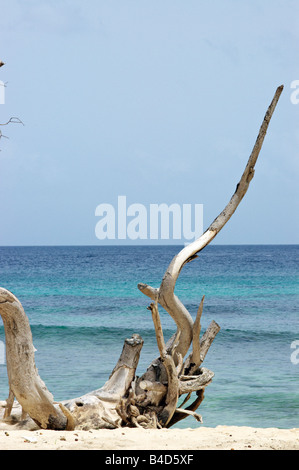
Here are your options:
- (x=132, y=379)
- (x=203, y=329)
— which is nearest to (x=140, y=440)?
(x=132, y=379)

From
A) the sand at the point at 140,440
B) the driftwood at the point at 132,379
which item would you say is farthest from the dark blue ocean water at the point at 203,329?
the sand at the point at 140,440

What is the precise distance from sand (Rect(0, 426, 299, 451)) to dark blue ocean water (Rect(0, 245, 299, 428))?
7.65 feet

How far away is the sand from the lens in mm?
5605

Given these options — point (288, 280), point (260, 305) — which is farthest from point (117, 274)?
point (260, 305)

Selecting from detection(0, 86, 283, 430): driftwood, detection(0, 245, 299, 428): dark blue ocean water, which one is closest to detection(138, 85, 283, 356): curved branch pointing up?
detection(0, 86, 283, 430): driftwood

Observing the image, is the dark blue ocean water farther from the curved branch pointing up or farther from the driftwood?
the curved branch pointing up

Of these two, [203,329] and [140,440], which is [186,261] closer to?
[140,440]

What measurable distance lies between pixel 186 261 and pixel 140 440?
1953 mm

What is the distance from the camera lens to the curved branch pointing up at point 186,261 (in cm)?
688

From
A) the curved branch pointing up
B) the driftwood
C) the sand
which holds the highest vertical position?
the curved branch pointing up

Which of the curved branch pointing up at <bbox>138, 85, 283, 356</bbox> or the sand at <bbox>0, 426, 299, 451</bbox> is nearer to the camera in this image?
the sand at <bbox>0, 426, 299, 451</bbox>

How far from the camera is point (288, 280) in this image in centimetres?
3812

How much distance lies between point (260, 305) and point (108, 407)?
19.1 meters

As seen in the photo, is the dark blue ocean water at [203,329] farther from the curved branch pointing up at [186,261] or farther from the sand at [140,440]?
the sand at [140,440]
